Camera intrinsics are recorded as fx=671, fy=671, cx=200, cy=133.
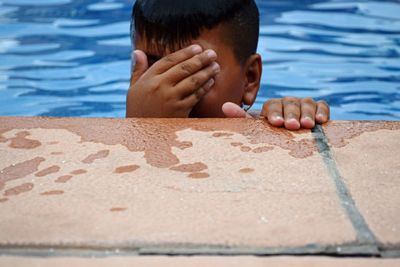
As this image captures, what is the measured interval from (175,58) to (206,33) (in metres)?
0.27

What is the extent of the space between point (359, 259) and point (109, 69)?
416cm

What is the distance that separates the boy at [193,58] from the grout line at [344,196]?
0.60 meters

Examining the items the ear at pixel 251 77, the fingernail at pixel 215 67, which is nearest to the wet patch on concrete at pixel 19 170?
the fingernail at pixel 215 67

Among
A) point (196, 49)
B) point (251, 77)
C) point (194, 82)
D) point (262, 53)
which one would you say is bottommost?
point (262, 53)

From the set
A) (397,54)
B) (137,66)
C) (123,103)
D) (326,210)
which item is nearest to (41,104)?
(123,103)

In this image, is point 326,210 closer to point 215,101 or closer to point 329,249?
point 329,249

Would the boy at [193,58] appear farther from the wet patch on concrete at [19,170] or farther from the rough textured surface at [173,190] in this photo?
the wet patch on concrete at [19,170]

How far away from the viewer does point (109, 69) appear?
5145 mm

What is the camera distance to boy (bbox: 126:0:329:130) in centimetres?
246

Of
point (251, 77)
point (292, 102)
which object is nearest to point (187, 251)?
point (292, 102)

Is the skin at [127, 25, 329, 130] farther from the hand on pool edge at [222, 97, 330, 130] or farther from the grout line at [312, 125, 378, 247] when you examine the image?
the grout line at [312, 125, 378, 247]

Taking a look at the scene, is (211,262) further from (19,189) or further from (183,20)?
(183,20)

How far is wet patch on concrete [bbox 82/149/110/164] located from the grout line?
54 cm

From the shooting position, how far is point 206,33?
266 centimetres
